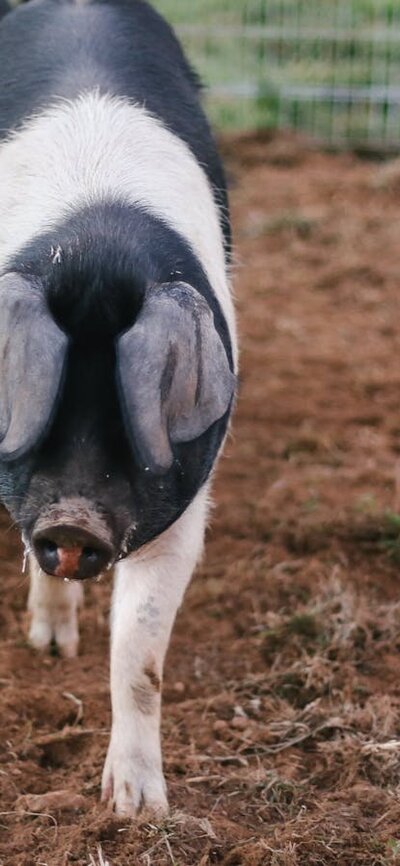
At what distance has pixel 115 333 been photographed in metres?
2.81

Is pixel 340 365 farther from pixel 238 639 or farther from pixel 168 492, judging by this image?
pixel 168 492

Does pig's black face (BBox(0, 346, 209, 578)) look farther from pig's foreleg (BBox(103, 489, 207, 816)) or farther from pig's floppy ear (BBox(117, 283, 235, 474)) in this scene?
pig's foreleg (BBox(103, 489, 207, 816))

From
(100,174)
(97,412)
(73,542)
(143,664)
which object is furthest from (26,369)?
(143,664)

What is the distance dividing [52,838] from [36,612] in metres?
1.14

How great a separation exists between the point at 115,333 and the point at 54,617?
152 centimetres

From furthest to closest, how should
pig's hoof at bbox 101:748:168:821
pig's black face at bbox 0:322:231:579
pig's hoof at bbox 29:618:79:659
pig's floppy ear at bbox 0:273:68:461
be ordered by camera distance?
1. pig's hoof at bbox 29:618:79:659
2. pig's hoof at bbox 101:748:168:821
3. pig's black face at bbox 0:322:231:579
4. pig's floppy ear at bbox 0:273:68:461

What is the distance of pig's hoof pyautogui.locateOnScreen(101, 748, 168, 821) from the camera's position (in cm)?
328

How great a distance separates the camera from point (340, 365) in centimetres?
653

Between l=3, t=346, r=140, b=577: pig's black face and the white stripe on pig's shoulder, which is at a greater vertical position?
A: the white stripe on pig's shoulder

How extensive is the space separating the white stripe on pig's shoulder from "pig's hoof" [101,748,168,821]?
108 cm

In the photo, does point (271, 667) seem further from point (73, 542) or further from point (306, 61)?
point (306, 61)

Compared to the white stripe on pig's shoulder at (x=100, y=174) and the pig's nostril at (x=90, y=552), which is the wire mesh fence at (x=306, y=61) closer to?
the white stripe on pig's shoulder at (x=100, y=174)

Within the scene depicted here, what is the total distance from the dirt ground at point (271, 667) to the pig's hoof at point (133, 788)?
0.06 metres

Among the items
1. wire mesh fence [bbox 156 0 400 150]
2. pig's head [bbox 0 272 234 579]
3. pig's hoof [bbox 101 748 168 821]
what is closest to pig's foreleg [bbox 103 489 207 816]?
pig's hoof [bbox 101 748 168 821]
